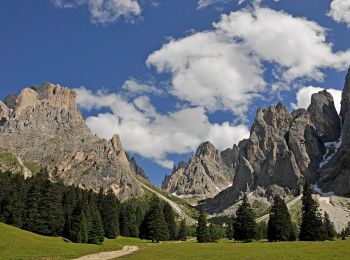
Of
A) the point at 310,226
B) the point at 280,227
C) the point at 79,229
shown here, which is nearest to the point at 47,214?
the point at 79,229

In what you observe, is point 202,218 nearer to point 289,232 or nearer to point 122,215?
point 289,232

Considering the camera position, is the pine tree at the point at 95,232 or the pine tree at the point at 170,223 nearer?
the pine tree at the point at 95,232

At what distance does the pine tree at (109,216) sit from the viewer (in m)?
122

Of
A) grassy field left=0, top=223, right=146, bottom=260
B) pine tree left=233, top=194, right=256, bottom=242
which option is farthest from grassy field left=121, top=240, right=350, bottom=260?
pine tree left=233, top=194, right=256, bottom=242

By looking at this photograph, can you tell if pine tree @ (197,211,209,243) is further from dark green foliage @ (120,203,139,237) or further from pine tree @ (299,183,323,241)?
dark green foliage @ (120,203,139,237)

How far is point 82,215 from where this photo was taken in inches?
3944

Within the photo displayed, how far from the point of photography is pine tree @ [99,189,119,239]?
122062 mm

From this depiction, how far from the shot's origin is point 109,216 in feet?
422

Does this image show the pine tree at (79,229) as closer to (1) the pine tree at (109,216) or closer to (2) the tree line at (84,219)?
(2) the tree line at (84,219)

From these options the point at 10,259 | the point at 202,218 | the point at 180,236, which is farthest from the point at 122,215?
the point at 10,259

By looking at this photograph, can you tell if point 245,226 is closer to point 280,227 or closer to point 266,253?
point 280,227

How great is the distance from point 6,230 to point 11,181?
5879 centimetres

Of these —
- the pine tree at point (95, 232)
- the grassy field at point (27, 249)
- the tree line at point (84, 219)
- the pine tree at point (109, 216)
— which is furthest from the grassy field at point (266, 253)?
the pine tree at point (109, 216)

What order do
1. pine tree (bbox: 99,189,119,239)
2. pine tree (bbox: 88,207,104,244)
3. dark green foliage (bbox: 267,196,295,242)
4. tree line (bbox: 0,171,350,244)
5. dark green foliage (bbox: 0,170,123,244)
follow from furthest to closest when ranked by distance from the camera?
pine tree (bbox: 99,189,119,239) → dark green foliage (bbox: 267,196,295,242) → dark green foliage (bbox: 0,170,123,244) → pine tree (bbox: 88,207,104,244) → tree line (bbox: 0,171,350,244)
